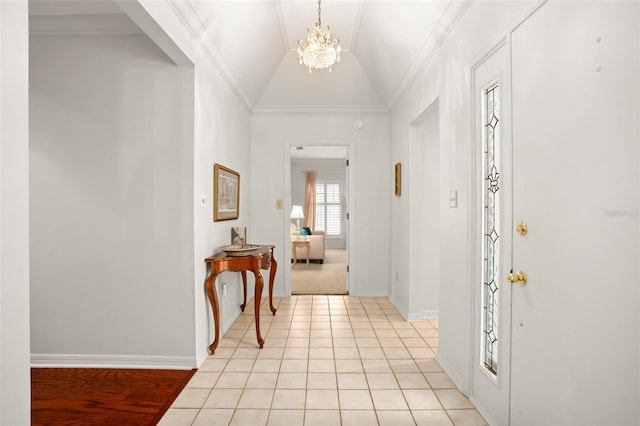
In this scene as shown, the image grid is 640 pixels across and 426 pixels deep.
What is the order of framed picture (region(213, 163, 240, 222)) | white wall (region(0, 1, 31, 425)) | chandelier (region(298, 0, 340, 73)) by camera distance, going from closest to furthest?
white wall (region(0, 1, 31, 425))
chandelier (region(298, 0, 340, 73))
framed picture (region(213, 163, 240, 222))

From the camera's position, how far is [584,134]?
1286 mm

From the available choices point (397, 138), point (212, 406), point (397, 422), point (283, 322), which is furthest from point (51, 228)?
point (397, 138)

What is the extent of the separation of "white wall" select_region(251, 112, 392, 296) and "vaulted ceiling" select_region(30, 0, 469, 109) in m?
0.25

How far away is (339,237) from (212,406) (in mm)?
8688

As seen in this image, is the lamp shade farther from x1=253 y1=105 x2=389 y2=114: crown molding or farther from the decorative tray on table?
the decorative tray on table

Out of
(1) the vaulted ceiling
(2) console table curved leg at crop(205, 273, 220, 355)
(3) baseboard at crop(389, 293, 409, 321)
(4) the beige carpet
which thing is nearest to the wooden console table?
(2) console table curved leg at crop(205, 273, 220, 355)

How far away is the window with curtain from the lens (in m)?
10.8

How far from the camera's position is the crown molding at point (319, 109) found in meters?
4.84

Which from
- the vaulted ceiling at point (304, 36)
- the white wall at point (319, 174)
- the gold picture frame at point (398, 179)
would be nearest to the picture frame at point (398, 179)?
the gold picture frame at point (398, 179)

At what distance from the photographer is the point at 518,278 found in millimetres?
1691

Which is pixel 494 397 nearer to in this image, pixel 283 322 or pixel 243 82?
A: pixel 283 322

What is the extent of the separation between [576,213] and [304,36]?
366 cm

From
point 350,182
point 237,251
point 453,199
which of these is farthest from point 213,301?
point 350,182

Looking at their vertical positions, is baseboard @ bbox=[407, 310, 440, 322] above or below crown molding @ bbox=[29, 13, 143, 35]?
below
